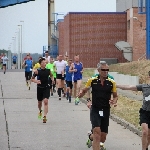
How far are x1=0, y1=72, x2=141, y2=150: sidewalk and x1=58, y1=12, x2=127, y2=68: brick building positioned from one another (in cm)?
4579

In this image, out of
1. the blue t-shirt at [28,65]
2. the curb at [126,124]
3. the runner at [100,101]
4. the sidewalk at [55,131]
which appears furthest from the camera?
the blue t-shirt at [28,65]

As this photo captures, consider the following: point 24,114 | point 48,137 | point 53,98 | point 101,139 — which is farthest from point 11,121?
point 53,98

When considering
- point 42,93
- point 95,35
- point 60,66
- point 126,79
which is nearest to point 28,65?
point 126,79

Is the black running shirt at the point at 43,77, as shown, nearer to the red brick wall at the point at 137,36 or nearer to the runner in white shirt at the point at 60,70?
the runner in white shirt at the point at 60,70

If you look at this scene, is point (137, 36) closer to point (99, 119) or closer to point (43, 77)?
point (43, 77)

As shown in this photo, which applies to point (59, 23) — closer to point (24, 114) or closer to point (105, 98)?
point (24, 114)

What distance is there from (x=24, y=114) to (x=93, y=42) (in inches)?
1959

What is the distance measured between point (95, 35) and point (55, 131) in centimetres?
5409

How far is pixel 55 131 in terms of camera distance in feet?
51.1

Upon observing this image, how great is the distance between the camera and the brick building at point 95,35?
68.8 m

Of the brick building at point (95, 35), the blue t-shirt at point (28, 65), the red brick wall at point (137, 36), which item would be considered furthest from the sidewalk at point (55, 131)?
the brick building at point (95, 35)

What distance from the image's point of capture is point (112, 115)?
18.8 meters

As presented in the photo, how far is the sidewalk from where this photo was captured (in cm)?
1318

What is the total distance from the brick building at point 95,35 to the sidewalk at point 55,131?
150 ft
